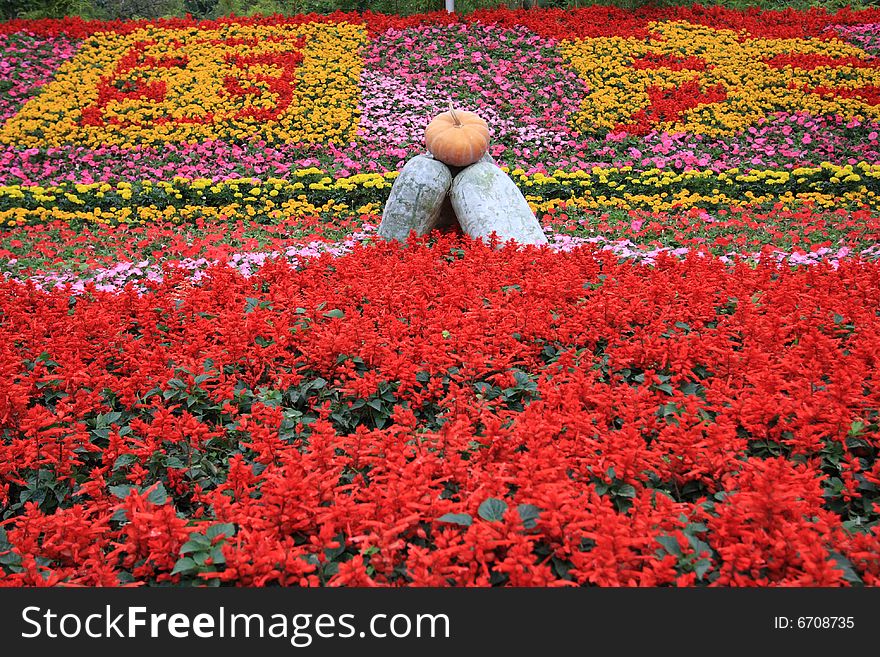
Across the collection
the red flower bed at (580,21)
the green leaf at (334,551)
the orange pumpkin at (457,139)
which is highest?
the red flower bed at (580,21)

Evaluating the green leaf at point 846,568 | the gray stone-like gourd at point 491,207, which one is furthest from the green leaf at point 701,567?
the gray stone-like gourd at point 491,207

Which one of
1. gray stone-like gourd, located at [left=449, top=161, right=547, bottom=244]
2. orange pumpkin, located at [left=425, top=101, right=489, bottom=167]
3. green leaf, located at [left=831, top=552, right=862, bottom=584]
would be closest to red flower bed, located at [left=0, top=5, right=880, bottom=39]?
orange pumpkin, located at [left=425, top=101, right=489, bottom=167]

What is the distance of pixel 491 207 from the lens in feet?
17.0

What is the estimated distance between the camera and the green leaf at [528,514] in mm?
1808

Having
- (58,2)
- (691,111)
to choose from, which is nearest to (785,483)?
(691,111)

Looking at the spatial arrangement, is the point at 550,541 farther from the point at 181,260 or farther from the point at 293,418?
the point at 181,260

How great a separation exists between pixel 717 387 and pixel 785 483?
72 centimetres

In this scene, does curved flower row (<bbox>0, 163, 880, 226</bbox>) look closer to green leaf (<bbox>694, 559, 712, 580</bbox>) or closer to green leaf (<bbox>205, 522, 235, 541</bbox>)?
green leaf (<bbox>205, 522, 235, 541</bbox>)

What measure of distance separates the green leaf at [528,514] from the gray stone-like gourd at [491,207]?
3462 mm

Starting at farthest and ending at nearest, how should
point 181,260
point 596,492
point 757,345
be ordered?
point 181,260
point 757,345
point 596,492

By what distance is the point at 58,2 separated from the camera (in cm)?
1645

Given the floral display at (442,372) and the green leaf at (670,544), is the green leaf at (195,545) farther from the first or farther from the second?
the green leaf at (670,544)

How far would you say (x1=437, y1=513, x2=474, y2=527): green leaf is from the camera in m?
1.79

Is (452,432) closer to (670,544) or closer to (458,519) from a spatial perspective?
(458,519)
